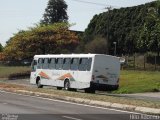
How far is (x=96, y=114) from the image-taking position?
59.3ft

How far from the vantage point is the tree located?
11925 cm

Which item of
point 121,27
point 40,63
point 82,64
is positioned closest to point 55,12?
point 121,27

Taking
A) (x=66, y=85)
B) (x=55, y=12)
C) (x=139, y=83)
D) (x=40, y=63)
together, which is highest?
(x=55, y=12)

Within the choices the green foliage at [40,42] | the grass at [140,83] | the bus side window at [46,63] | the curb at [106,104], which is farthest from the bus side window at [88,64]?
the green foliage at [40,42]

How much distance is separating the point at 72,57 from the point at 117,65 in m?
3.56

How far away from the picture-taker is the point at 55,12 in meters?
120

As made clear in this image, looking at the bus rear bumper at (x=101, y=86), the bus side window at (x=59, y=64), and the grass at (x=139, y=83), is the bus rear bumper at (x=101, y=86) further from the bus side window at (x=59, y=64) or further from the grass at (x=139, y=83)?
the bus side window at (x=59, y=64)

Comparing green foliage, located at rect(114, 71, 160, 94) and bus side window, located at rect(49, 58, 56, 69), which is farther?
bus side window, located at rect(49, 58, 56, 69)

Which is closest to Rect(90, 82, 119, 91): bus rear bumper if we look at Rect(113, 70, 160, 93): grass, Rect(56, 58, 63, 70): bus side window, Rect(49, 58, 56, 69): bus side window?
Rect(113, 70, 160, 93): grass

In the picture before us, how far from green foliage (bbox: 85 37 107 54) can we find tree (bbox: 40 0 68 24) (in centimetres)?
4249

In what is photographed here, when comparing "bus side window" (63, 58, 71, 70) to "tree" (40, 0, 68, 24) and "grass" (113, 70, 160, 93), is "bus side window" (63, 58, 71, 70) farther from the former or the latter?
"tree" (40, 0, 68, 24)

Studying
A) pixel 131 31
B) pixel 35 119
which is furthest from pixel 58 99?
pixel 131 31

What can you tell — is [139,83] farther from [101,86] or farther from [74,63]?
[101,86]

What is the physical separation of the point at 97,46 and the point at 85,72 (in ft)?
136
